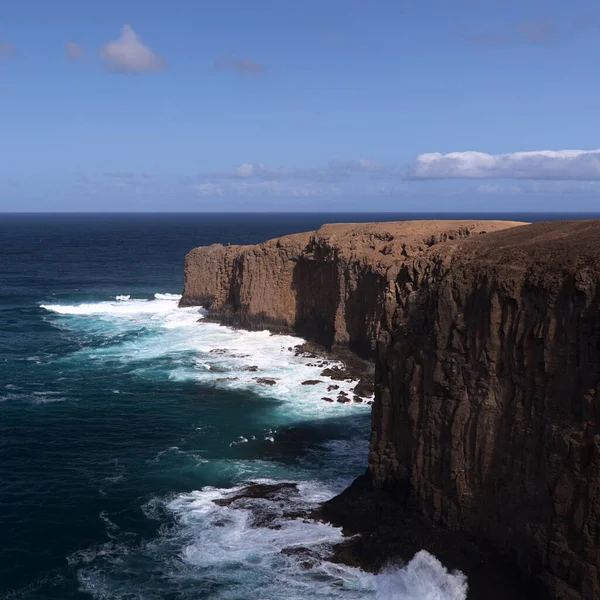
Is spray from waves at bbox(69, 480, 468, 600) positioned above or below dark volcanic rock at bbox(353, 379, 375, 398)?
below

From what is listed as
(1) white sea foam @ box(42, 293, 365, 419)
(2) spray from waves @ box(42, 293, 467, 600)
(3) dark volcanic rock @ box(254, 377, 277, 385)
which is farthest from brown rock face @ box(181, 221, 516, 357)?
(2) spray from waves @ box(42, 293, 467, 600)

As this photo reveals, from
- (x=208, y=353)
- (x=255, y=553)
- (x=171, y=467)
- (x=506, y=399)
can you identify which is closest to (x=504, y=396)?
(x=506, y=399)

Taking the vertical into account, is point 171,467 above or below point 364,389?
below

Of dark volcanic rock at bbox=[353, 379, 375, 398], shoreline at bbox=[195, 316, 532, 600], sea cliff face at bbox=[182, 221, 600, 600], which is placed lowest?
shoreline at bbox=[195, 316, 532, 600]

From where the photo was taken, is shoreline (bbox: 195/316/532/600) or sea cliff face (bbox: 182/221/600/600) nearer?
sea cliff face (bbox: 182/221/600/600)

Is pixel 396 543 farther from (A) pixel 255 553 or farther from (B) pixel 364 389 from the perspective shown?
(B) pixel 364 389

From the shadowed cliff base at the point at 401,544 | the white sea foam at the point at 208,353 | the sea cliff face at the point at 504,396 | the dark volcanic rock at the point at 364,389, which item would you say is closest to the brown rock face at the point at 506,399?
the sea cliff face at the point at 504,396

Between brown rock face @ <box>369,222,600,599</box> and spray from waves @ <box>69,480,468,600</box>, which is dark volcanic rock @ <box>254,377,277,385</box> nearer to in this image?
spray from waves @ <box>69,480,468,600</box>
